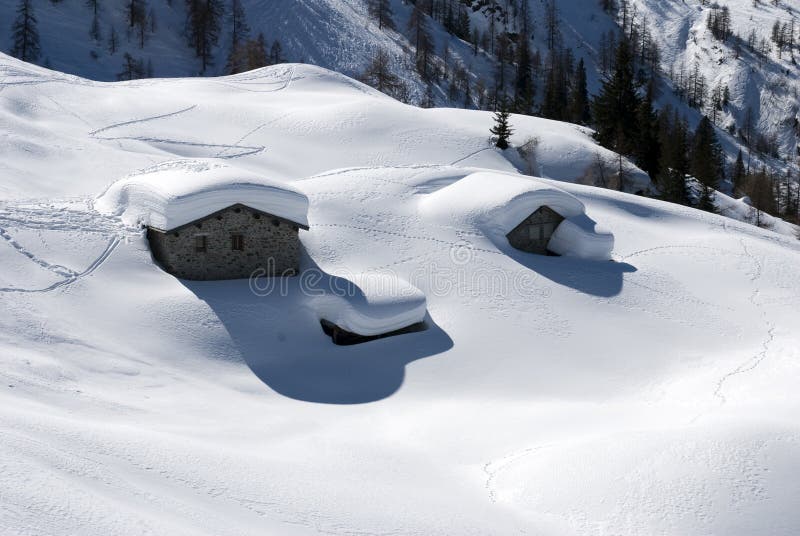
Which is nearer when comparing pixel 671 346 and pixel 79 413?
pixel 79 413

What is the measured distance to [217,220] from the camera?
21.0 meters

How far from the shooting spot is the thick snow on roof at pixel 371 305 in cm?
2008

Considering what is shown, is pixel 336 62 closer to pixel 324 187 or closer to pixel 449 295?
pixel 324 187

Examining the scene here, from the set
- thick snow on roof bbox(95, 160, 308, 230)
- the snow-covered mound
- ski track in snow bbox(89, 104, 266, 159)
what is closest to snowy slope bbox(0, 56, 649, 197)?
ski track in snow bbox(89, 104, 266, 159)

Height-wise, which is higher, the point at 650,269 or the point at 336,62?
the point at 650,269

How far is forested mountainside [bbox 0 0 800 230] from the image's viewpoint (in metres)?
58.9

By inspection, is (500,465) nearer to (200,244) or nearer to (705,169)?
(200,244)

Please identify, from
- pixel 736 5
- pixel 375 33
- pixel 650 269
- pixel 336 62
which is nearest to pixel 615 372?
pixel 650 269

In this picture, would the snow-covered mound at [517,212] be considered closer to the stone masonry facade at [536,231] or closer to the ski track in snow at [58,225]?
the stone masonry facade at [536,231]

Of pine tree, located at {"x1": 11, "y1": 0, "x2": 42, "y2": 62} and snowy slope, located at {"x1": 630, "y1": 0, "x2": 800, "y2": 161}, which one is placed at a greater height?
pine tree, located at {"x1": 11, "y1": 0, "x2": 42, "y2": 62}

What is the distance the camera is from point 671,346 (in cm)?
2098

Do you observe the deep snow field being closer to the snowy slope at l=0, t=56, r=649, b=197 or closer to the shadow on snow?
the shadow on snow

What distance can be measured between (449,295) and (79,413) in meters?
11.7

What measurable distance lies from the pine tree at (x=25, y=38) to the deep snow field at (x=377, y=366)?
118 feet
